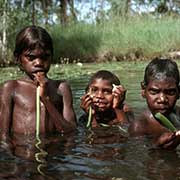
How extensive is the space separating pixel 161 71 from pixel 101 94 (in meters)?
1.14

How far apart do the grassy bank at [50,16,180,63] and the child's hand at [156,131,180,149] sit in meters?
11.6

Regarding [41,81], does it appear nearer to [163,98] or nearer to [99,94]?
[163,98]

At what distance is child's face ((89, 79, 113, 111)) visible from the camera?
436 cm

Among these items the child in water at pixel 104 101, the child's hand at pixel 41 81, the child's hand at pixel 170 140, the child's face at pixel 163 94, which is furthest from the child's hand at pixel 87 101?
the child's hand at pixel 170 140

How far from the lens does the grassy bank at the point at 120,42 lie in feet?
48.6

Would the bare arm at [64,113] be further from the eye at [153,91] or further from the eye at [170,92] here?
the eye at [170,92]

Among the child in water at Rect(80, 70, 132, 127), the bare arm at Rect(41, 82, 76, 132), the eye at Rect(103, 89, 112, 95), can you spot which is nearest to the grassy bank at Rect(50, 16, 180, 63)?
the child in water at Rect(80, 70, 132, 127)

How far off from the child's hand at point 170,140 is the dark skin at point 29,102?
35.1 inches

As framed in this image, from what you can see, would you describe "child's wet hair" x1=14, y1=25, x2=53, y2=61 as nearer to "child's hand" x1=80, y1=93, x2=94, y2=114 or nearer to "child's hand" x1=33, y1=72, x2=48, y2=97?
"child's hand" x1=33, y1=72, x2=48, y2=97

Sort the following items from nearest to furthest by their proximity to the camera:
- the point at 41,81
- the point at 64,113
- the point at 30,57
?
1. the point at 41,81
2. the point at 30,57
3. the point at 64,113

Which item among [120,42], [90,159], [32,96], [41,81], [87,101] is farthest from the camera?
[120,42]

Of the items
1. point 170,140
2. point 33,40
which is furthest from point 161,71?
point 33,40

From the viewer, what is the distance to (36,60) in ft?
11.6

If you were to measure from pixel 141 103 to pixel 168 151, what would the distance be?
2878 millimetres
